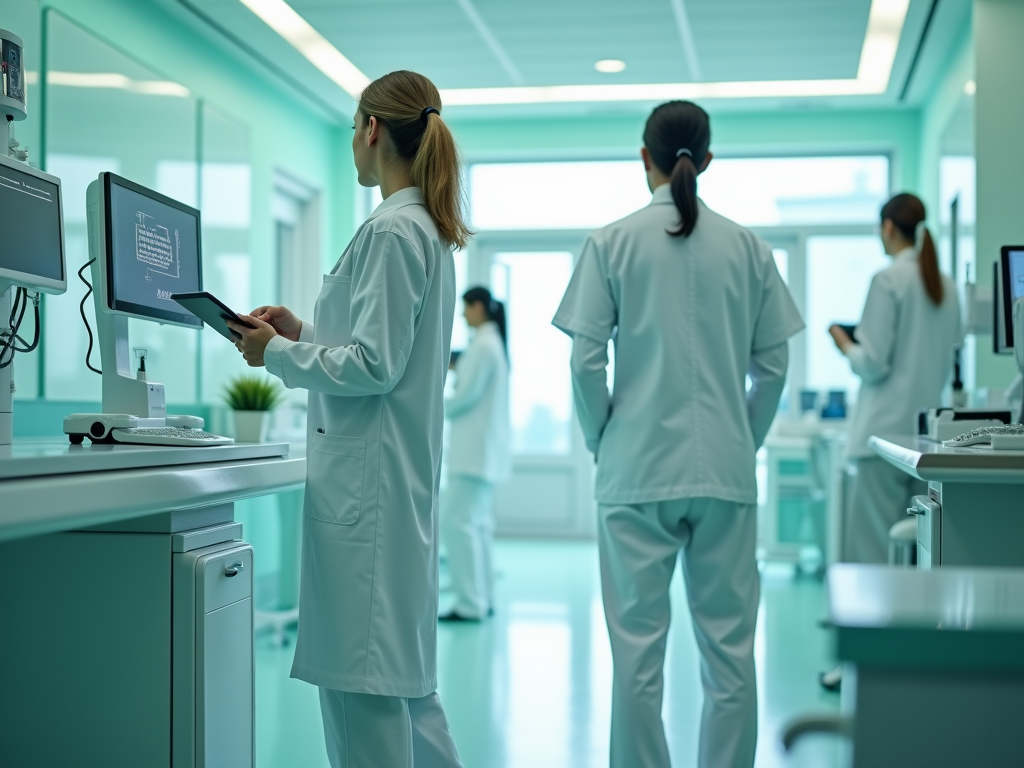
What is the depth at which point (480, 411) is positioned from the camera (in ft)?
14.8

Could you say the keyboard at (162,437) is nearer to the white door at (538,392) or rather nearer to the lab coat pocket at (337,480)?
the lab coat pocket at (337,480)

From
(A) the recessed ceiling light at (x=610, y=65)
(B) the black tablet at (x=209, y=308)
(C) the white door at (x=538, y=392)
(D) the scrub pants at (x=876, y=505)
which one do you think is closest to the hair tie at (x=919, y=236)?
(D) the scrub pants at (x=876, y=505)

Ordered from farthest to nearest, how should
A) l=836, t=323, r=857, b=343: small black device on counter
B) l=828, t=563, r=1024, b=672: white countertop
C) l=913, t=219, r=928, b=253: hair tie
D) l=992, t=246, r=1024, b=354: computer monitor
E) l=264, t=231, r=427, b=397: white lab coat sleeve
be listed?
l=836, t=323, r=857, b=343: small black device on counter
l=913, t=219, r=928, b=253: hair tie
l=992, t=246, r=1024, b=354: computer monitor
l=264, t=231, r=427, b=397: white lab coat sleeve
l=828, t=563, r=1024, b=672: white countertop

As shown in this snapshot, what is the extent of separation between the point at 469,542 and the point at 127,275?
8.50 ft

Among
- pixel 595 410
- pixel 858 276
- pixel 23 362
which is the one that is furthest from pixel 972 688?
pixel 858 276

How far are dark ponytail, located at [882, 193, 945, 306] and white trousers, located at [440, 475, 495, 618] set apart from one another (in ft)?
6.66

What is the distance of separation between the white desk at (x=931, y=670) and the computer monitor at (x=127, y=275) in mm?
1570

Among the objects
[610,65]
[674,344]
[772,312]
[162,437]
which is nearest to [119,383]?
[162,437]

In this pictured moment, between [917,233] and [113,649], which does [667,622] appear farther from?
[917,233]

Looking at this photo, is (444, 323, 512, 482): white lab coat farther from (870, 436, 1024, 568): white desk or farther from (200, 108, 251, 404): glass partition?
(870, 436, 1024, 568): white desk

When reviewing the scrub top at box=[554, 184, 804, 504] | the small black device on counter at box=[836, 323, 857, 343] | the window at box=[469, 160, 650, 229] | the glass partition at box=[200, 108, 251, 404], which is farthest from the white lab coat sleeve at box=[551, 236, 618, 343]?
the window at box=[469, 160, 650, 229]

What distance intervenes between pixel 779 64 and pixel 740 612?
383cm

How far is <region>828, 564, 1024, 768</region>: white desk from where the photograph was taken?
0.69 metres

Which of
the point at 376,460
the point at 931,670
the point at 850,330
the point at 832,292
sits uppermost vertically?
the point at 832,292
